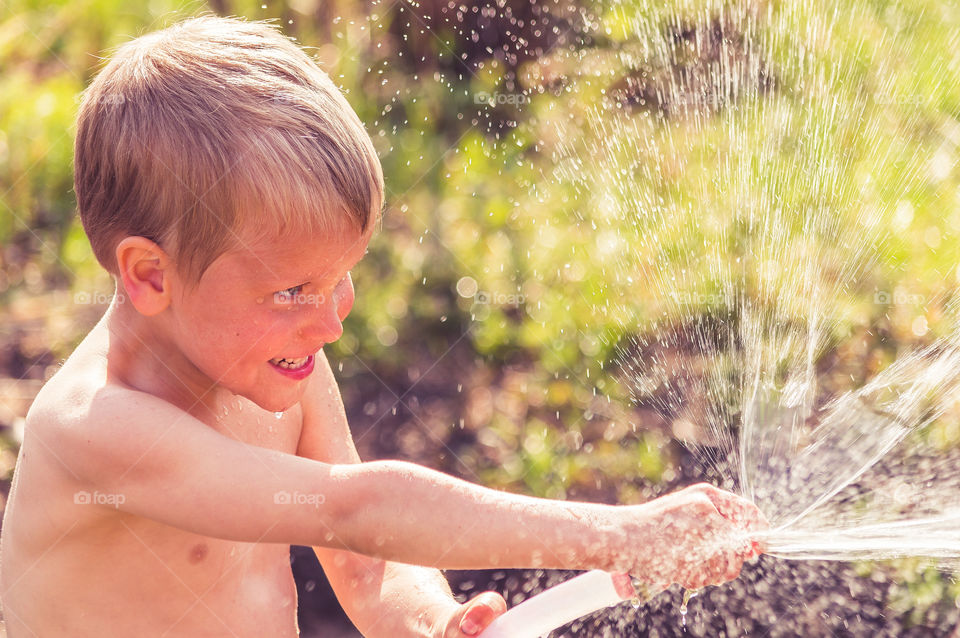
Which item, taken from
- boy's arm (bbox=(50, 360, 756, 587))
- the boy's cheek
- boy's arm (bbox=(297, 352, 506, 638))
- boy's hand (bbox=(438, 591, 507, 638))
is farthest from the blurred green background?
boy's arm (bbox=(50, 360, 756, 587))

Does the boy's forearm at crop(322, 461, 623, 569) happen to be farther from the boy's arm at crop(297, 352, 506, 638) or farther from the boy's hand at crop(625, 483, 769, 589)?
the boy's arm at crop(297, 352, 506, 638)

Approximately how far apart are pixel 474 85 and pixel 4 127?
137 centimetres

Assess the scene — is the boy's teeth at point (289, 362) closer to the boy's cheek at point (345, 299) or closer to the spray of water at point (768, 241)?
the boy's cheek at point (345, 299)

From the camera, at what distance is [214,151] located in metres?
1.09

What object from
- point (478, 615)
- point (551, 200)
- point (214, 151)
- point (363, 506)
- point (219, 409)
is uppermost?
point (214, 151)

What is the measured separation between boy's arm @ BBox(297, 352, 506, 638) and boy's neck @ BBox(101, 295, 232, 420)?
275 millimetres

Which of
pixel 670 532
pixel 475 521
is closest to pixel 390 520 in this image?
pixel 475 521

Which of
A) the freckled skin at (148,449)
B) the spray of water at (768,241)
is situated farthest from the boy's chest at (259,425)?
the spray of water at (768,241)

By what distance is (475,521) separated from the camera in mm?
1010

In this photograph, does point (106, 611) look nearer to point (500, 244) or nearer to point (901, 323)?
point (500, 244)

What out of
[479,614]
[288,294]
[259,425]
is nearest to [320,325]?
[288,294]

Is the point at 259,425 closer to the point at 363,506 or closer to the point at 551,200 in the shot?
the point at 363,506

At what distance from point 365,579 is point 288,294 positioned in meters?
0.53

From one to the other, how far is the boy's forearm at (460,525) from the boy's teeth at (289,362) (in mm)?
205
